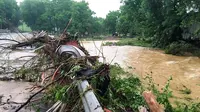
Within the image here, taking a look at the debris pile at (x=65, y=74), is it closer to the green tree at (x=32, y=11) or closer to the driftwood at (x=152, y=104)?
the driftwood at (x=152, y=104)

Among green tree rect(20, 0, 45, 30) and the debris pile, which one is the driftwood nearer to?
the debris pile

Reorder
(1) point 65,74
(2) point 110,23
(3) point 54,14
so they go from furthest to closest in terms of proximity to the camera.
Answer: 1. (2) point 110,23
2. (3) point 54,14
3. (1) point 65,74

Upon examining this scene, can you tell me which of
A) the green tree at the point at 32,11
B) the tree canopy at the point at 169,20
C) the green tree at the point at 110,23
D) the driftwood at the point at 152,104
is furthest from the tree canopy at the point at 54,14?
the driftwood at the point at 152,104

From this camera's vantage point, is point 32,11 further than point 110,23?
Yes

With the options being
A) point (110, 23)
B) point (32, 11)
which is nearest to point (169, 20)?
point (110, 23)

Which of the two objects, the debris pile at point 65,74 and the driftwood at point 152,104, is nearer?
the driftwood at point 152,104

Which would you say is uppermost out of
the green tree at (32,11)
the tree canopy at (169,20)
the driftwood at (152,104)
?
the green tree at (32,11)

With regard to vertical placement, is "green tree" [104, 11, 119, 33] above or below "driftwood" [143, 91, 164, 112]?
above

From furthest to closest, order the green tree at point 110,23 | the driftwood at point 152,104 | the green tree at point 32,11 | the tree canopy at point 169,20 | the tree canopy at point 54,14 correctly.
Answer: the green tree at point 32,11 < the green tree at point 110,23 < the tree canopy at point 54,14 < the tree canopy at point 169,20 < the driftwood at point 152,104

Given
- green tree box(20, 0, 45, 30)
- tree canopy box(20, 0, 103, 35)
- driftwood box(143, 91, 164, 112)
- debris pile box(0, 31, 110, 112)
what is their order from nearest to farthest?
driftwood box(143, 91, 164, 112) < debris pile box(0, 31, 110, 112) < tree canopy box(20, 0, 103, 35) < green tree box(20, 0, 45, 30)

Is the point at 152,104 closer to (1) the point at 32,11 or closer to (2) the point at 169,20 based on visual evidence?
(2) the point at 169,20

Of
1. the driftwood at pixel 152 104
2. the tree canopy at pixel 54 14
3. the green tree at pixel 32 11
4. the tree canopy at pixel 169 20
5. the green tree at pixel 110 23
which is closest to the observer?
the driftwood at pixel 152 104

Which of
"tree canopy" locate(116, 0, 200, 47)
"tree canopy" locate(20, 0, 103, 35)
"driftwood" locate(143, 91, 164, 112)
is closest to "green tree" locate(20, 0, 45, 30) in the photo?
"tree canopy" locate(20, 0, 103, 35)

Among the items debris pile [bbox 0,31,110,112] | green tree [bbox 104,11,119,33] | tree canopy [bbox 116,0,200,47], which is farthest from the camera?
green tree [bbox 104,11,119,33]
